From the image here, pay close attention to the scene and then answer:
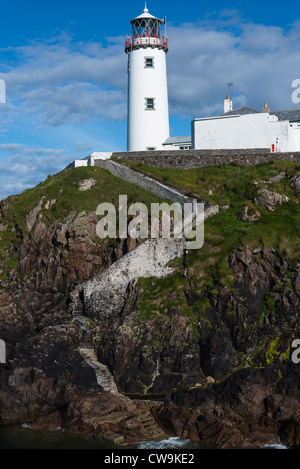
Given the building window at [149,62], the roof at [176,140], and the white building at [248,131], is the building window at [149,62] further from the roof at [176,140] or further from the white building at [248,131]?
the white building at [248,131]

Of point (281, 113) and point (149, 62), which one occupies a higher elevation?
point (149, 62)

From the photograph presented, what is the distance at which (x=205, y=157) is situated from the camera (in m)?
44.8

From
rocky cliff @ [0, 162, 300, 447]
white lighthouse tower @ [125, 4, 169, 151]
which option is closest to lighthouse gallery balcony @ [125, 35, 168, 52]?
white lighthouse tower @ [125, 4, 169, 151]

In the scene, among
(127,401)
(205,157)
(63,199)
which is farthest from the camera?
(205,157)

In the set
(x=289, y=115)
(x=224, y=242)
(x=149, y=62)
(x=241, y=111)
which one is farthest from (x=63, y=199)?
(x=289, y=115)

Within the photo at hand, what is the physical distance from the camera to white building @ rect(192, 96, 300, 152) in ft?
149

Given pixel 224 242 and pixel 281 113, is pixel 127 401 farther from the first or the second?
pixel 281 113

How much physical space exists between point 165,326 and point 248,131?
22.5 meters

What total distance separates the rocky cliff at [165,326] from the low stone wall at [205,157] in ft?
11.8

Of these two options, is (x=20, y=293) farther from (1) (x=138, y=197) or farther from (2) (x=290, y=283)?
(2) (x=290, y=283)

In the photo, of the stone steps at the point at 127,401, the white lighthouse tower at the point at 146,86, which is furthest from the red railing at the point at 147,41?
the stone steps at the point at 127,401

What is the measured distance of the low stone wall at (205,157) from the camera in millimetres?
43906

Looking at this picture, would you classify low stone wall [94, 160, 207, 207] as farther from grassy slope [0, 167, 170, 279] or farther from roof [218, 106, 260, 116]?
roof [218, 106, 260, 116]

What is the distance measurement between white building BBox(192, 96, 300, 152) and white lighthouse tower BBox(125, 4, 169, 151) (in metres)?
3.90
